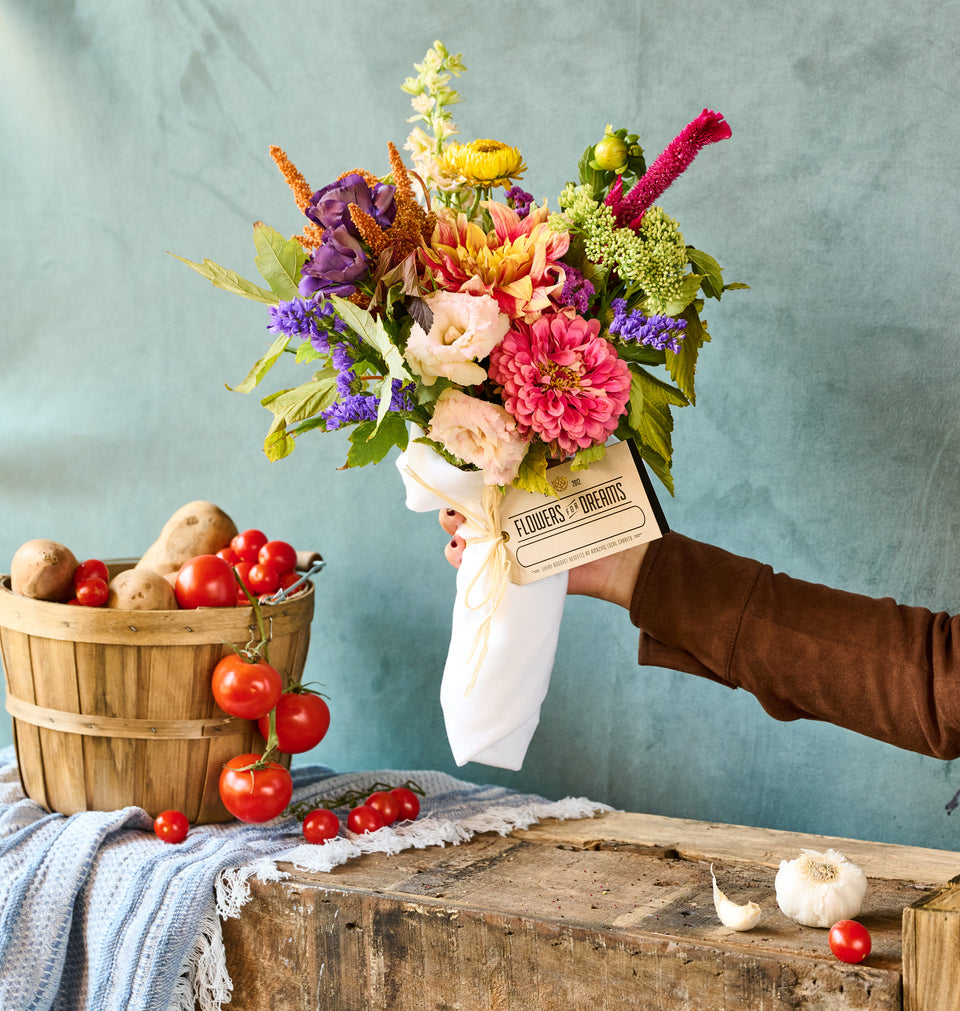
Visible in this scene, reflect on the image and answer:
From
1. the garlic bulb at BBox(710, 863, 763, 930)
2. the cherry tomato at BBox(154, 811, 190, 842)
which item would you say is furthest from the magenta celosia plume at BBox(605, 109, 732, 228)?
the cherry tomato at BBox(154, 811, 190, 842)

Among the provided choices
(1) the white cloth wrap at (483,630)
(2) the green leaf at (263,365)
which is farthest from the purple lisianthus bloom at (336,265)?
(1) the white cloth wrap at (483,630)

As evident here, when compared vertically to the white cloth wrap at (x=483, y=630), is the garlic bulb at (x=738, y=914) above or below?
below

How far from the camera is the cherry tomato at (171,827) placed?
124 cm

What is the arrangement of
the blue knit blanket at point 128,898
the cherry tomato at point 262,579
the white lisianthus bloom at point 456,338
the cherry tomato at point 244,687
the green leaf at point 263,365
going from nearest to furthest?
the white lisianthus bloom at point 456,338 → the green leaf at point 263,365 → the blue knit blanket at point 128,898 → the cherry tomato at point 244,687 → the cherry tomato at point 262,579

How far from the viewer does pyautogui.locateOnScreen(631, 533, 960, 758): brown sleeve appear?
1028 millimetres

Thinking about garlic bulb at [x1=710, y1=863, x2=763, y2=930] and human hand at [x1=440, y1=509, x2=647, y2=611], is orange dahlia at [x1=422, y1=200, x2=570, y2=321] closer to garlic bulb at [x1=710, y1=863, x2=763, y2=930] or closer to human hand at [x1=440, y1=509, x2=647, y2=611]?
human hand at [x1=440, y1=509, x2=647, y2=611]

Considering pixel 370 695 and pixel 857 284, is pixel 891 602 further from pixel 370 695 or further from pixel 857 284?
pixel 370 695

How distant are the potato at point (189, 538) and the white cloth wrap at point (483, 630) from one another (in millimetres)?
488

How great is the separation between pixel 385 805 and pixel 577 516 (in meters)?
0.51

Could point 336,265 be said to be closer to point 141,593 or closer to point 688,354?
point 688,354

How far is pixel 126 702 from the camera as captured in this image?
1247mm

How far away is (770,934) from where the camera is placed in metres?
0.96

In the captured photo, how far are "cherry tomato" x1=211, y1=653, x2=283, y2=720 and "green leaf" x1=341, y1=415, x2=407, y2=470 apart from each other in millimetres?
407

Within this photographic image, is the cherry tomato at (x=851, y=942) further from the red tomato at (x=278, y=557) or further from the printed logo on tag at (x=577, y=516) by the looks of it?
the red tomato at (x=278, y=557)
